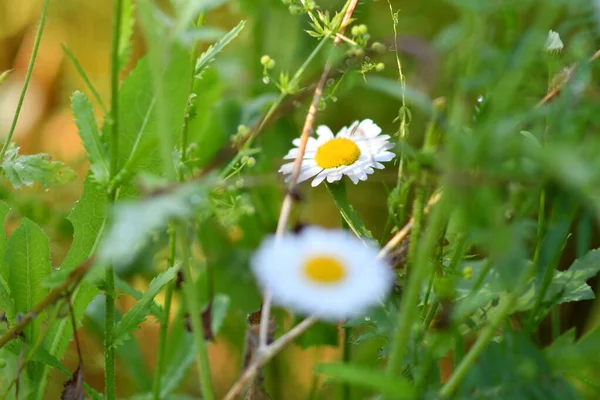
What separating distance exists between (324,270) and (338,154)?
0.66ft

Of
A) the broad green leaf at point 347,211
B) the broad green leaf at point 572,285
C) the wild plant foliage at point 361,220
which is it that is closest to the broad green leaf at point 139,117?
the wild plant foliage at point 361,220

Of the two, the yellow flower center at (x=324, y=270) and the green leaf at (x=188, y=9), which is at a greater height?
the green leaf at (x=188, y=9)

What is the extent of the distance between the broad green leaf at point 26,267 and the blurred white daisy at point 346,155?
6.3 inches

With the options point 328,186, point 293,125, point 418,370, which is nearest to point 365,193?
point 293,125

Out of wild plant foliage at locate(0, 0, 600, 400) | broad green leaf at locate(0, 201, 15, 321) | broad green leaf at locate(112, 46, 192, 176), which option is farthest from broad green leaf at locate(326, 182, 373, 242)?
broad green leaf at locate(0, 201, 15, 321)

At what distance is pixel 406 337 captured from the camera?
262 millimetres

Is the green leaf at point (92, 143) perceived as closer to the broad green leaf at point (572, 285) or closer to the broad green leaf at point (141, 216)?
the broad green leaf at point (141, 216)

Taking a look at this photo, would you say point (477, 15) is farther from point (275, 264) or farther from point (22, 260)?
point (22, 260)

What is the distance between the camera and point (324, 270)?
24 centimetres

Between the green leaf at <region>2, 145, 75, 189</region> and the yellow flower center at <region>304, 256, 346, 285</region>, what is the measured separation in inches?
Answer: 9.0

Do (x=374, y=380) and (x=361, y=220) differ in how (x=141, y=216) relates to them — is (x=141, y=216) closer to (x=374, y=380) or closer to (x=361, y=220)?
(x=374, y=380)

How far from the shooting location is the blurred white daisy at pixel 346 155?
0.41 meters

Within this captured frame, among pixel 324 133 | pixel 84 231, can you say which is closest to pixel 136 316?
pixel 84 231

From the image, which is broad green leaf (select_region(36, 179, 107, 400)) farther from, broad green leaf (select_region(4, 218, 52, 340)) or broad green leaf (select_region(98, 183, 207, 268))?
broad green leaf (select_region(98, 183, 207, 268))
